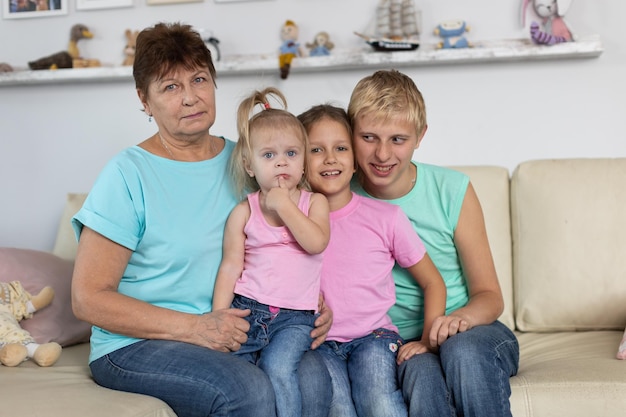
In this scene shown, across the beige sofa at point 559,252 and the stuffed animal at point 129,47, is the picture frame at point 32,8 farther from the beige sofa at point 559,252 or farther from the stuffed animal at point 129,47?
the beige sofa at point 559,252

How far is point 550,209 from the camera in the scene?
7.72ft

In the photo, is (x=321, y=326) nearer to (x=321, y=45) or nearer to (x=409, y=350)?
(x=409, y=350)

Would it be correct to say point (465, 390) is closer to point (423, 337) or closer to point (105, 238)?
point (423, 337)

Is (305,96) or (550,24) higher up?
(550,24)

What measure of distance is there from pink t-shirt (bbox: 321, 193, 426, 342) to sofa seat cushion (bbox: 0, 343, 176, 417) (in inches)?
19.4

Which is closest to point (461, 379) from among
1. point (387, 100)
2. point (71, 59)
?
point (387, 100)

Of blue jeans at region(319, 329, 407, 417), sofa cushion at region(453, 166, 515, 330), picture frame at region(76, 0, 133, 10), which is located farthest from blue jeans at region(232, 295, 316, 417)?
picture frame at region(76, 0, 133, 10)

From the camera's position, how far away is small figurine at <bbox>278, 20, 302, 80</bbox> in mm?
2839

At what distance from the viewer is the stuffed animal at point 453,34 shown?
273 centimetres

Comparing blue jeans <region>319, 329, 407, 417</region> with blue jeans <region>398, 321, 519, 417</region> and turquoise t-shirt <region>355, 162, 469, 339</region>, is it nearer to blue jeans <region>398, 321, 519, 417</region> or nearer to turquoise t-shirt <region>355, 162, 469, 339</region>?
blue jeans <region>398, 321, 519, 417</region>

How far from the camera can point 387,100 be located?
1.84 m

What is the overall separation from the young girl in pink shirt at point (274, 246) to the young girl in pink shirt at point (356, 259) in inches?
2.6

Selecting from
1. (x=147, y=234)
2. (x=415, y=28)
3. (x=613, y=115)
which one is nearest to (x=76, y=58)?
(x=415, y=28)

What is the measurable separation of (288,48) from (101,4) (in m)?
0.84
